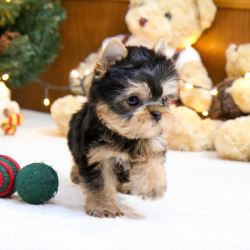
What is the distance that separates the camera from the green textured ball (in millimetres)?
2188

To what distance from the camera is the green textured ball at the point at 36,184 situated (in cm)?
219

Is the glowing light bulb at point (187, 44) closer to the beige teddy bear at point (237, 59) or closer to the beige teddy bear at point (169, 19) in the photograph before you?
the beige teddy bear at point (169, 19)

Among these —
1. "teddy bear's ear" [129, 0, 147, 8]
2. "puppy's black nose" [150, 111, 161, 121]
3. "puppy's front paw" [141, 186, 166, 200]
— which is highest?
"puppy's black nose" [150, 111, 161, 121]

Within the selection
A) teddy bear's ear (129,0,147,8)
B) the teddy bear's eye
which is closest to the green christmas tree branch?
teddy bear's ear (129,0,147,8)

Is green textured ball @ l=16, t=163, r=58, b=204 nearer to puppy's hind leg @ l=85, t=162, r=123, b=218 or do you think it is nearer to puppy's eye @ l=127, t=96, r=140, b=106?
puppy's hind leg @ l=85, t=162, r=123, b=218

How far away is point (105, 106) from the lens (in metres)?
2.04

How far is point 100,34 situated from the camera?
466 centimetres

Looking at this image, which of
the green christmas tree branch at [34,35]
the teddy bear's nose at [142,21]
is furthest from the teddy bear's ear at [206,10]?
the green christmas tree branch at [34,35]

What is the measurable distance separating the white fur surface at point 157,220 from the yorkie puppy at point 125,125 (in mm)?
136

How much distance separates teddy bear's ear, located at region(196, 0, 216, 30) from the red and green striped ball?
82.8 inches

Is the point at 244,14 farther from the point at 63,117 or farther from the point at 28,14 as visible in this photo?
the point at 28,14

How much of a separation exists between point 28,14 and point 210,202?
2.73m

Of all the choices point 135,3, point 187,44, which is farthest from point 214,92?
point 135,3

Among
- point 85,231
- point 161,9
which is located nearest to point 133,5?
point 161,9
